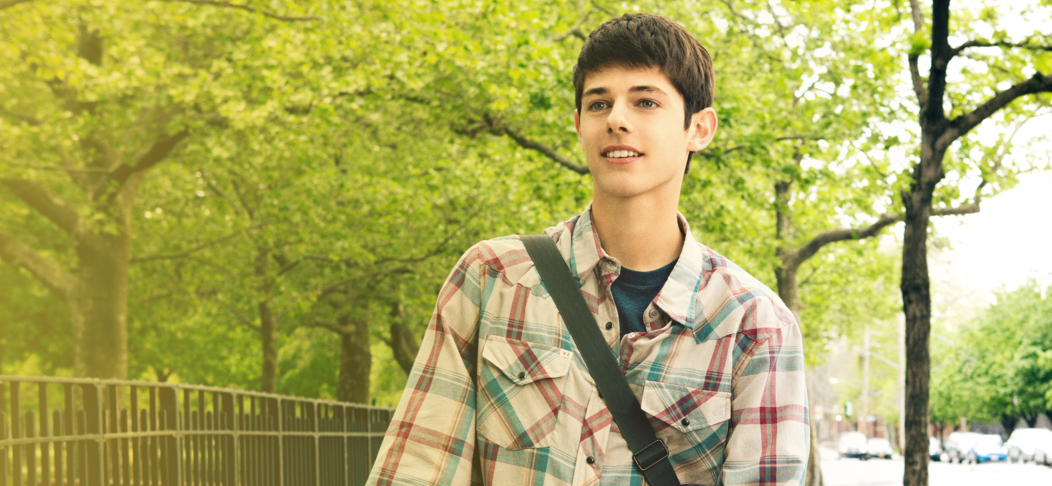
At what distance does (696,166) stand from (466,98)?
137 inches

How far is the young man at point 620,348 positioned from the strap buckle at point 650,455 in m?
0.02

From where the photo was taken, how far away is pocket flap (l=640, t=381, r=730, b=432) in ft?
6.07

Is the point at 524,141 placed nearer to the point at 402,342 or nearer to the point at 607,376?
the point at 402,342

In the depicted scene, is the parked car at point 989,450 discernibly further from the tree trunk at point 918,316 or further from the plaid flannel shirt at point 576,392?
the plaid flannel shirt at point 576,392

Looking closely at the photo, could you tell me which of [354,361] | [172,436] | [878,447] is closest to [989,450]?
[878,447]

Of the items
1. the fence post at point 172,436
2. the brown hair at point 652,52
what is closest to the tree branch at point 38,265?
the fence post at point 172,436

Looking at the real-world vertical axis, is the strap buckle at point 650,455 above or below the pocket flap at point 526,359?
below

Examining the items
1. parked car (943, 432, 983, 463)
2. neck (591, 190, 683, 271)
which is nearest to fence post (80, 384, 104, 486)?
neck (591, 190, 683, 271)

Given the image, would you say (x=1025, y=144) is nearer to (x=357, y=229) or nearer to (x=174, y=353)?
(x=357, y=229)

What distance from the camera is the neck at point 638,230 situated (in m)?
2.05

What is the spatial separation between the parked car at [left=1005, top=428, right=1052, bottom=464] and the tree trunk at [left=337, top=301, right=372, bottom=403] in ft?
98.2

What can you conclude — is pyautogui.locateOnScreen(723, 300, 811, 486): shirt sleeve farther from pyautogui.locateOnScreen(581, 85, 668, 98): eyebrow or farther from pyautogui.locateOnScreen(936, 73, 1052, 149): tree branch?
pyautogui.locateOnScreen(936, 73, 1052, 149): tree branch

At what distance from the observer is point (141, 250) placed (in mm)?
21312

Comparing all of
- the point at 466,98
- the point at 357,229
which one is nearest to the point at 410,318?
the point at 357,229
